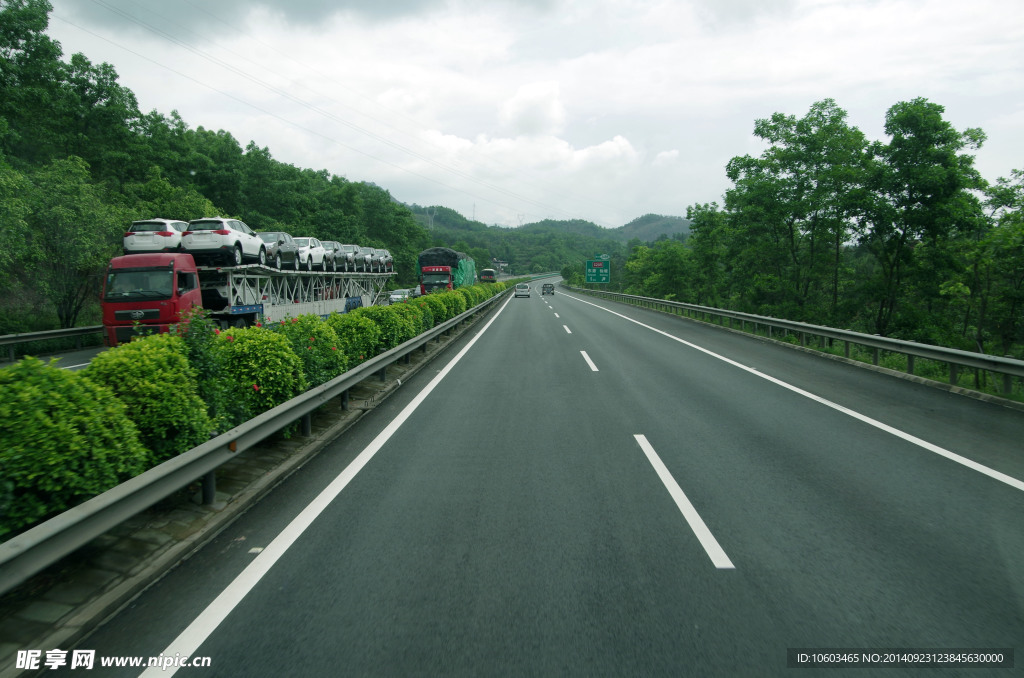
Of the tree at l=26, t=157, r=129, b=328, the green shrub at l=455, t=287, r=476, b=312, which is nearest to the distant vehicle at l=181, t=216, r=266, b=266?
the tree at l=26, t=157, r=129, b=328

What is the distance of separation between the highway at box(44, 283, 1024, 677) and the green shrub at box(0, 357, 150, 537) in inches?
35.1

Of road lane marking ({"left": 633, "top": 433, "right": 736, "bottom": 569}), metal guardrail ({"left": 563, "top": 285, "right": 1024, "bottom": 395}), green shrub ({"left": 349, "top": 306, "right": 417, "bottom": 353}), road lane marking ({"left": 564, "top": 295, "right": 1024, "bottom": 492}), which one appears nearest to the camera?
road lane marking ({"left": 633, "top": 433, "right": 736, "bottom": 569})

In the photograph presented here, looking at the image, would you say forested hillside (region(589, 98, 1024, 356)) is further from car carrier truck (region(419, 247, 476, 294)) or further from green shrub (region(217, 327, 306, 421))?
green shrub (region(217, 327, 306, 421))

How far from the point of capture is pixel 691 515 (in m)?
4.53

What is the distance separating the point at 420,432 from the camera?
716 centimetres

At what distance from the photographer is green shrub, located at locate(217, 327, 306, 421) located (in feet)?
21.0

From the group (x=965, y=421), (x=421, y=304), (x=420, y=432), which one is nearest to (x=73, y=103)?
(x=421, y=304)

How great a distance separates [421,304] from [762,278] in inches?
882

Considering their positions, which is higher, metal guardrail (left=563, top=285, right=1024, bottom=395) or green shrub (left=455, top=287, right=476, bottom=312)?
green shrub (left=455, top=287, right=476, bottom=312)

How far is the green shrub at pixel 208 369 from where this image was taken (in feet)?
18.6

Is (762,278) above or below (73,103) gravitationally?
below

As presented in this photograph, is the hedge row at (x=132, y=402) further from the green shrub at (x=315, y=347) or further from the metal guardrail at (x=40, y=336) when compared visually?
the metal guardrail at (x=40, y=336)

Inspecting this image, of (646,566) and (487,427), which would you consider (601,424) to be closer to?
(487,427)

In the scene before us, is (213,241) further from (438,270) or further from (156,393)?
(438,270)
